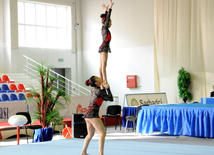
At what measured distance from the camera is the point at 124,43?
59.6 feet

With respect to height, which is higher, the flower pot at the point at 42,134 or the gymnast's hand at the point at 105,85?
the gymnast's hand at the point at 105,85

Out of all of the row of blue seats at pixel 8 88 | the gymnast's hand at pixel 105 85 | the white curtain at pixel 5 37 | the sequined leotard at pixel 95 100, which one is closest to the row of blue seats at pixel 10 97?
the row of blue seats at pixel 8 88

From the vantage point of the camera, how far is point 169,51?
16.0 meters

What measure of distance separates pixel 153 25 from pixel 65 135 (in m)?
8.55

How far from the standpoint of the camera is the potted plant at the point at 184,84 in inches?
606

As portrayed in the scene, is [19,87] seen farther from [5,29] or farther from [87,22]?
[87,22]

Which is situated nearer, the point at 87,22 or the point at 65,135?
the point at 65,135

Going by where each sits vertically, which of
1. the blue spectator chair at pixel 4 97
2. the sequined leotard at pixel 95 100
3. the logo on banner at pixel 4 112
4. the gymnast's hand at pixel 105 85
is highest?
A: the gymnast's hand at pixel 105 85

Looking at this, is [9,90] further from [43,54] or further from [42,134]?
[42,134]

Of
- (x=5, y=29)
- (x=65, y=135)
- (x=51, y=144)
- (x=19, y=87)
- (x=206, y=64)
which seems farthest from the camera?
(x=5, y=29)

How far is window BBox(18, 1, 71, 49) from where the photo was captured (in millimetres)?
18453

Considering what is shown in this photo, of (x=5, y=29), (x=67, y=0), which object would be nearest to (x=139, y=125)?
(x=5, y=29)

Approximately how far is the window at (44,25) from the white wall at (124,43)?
3.42 ft

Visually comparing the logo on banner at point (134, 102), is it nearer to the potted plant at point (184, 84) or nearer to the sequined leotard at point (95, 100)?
the potted plant at point (184, 84)
